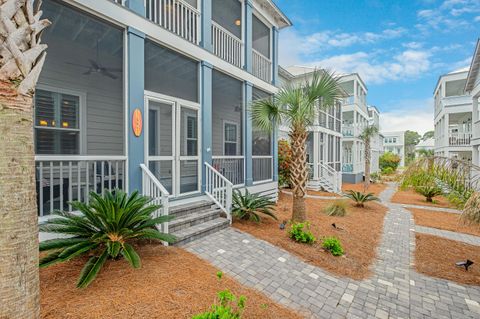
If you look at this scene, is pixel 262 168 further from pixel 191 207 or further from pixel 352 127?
pixel 352 127

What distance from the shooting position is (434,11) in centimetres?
1134

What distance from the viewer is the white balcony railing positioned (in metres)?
9.16

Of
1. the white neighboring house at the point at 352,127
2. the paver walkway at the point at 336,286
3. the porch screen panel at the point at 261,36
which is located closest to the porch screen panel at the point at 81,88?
the paver walkway at the point at 336,286

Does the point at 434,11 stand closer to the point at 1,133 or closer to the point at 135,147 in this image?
the point at 135,147

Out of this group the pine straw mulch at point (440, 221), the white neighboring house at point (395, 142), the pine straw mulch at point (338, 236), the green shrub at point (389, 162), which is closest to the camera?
the pine straw mulch at point (338, 236)

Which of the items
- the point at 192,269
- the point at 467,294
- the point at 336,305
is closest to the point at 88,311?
the point at 192,269

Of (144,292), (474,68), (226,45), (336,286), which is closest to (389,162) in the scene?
(474,68)

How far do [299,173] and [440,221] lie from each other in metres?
6.46

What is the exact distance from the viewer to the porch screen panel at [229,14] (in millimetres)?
8273

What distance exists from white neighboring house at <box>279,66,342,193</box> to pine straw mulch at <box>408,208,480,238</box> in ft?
17.2

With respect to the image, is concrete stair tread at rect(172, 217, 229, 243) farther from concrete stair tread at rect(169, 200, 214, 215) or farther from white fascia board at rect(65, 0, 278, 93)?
white fascia board at rect(65, 0, 278, 93)

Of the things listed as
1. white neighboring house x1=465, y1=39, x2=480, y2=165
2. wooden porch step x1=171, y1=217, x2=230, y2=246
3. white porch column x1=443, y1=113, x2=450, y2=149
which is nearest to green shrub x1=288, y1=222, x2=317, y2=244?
wooden porch step x1=171, y1=217, x2=230, y2=246

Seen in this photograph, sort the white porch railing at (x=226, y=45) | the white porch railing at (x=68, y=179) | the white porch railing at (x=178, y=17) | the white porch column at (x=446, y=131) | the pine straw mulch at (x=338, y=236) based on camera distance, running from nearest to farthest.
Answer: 1. the white porch railing at (x=68, y=179)
2. the pine straw mulch at (x=338, y=236)
3. the white porch railing at (x=178, y=17)
4. the white porch railing at (x=226, y=45)
5. the white porch column at (x=446, y=131)

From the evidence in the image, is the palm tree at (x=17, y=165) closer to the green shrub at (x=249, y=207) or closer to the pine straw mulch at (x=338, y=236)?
the pine straw mulch at (x=338, y=236)
